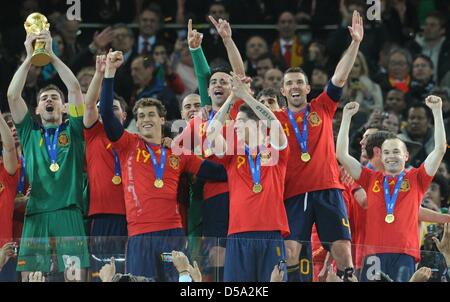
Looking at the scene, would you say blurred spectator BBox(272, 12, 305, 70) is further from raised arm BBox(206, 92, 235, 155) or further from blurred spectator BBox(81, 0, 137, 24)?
raised arm BBox(206, 92, 235, 155)

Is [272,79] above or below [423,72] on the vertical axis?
below

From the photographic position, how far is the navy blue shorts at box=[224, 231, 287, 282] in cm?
1225

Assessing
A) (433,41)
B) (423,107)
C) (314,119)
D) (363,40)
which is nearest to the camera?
(314,119)

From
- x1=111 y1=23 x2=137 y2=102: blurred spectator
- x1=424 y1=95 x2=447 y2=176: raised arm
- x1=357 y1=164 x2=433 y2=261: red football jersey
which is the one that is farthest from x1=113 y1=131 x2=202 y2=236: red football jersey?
x1=111 y1=23 x2=137 y2=102: blurred spectator

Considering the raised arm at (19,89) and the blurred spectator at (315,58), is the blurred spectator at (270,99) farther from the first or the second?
the blurred spectator at (315,58)

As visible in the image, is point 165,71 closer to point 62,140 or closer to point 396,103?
point 396,103

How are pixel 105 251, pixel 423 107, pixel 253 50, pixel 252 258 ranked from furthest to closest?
pixel 253 50 < pixel 423 107 < pixel 252 258 < pixel 105 251

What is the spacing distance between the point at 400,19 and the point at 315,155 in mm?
5520

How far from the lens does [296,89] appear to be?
13211 mm

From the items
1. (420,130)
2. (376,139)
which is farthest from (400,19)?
(376,139)

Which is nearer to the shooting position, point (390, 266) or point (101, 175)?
point (390, 266)

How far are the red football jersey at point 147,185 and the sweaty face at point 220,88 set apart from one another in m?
0.54

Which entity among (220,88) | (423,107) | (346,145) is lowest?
(346,145)
